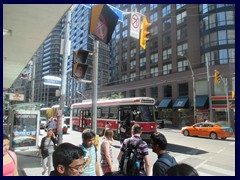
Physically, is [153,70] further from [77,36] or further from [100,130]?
[77,36]

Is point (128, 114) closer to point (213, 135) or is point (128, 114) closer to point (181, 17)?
point (213, 135)

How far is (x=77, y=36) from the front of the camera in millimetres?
11344

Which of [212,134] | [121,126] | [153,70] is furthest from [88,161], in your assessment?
[153,70]

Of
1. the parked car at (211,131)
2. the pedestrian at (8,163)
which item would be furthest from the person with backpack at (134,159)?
the parked car at (211,131)

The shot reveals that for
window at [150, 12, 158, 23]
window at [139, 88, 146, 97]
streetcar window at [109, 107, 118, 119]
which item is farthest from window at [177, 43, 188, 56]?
streetcar window at [109, 107, 118, 119]

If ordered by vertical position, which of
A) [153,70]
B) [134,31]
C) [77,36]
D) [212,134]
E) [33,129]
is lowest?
[212,134]

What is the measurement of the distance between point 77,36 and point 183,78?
2664 centimetres

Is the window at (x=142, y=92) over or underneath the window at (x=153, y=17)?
underneath

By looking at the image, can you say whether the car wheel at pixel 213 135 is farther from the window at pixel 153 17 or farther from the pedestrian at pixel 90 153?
the window at pixel 153 17

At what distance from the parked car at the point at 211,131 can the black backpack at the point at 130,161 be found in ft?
48.6

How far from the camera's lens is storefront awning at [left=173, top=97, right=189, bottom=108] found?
33438 millimetres

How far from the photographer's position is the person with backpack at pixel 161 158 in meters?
2.87

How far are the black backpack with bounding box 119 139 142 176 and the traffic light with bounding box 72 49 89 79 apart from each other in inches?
96.0
